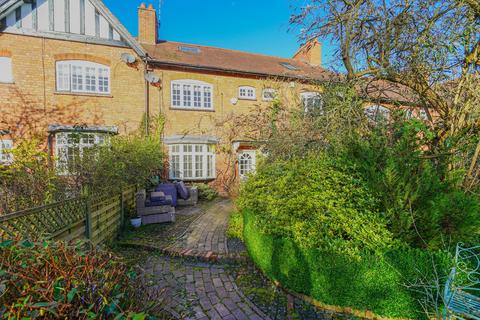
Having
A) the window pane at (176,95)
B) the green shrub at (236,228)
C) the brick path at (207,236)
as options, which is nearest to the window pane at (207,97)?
the window pane at (176,95)

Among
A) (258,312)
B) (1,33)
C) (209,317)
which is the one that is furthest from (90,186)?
(1,33)

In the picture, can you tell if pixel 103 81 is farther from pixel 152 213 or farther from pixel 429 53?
pixel 429 53

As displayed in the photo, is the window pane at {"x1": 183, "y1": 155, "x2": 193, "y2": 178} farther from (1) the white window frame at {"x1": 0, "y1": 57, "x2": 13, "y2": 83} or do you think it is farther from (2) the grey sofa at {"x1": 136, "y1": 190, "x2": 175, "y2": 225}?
(1) the white window frame at {"x1": 0, "y1": 57, "x2": 13, "y2": 83}

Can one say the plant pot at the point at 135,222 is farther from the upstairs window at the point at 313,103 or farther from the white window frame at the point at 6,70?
the white window frame at the point at 6,70

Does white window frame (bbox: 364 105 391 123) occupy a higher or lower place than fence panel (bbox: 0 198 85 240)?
higher

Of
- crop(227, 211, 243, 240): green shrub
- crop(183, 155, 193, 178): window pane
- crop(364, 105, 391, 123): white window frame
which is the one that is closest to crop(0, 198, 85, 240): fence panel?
crop(227, 211, 243, 240): green shrub

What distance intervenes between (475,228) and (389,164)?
4.04 feet

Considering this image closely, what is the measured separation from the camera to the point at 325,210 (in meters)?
3.35

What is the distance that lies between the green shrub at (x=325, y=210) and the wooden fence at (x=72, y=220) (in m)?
2.95

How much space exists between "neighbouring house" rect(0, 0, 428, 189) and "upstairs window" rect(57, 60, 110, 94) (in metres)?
0.04

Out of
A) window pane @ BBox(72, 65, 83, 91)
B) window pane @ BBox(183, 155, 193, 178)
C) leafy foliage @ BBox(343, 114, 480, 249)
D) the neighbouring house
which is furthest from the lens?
window pane @ BBox(183, 155, 193, 178)

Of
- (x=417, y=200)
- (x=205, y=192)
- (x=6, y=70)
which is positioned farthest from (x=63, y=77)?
(x=417, y=200)

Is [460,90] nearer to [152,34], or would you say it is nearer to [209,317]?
[209,317]

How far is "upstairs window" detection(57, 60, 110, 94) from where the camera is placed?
9562mm
